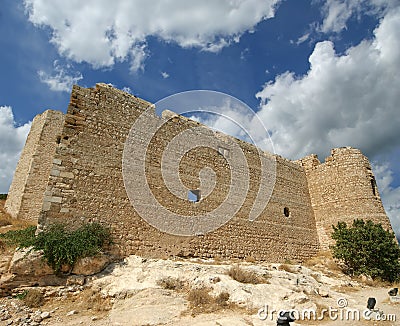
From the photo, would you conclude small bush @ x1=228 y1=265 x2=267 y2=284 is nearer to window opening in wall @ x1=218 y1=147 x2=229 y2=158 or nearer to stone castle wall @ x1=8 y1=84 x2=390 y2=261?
stone castle wall @ x1=8 y1=84 x2=390 y2=261

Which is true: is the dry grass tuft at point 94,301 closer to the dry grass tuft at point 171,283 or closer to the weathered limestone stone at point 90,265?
the weathered limestone stone at point 90,265

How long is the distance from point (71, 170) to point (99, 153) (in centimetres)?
102

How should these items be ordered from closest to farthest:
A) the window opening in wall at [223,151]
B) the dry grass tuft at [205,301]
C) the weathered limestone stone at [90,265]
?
the dry grass tuft at [205,301]
the weathered limestone stone at [90,265]
the window opening in wall at [223,151]

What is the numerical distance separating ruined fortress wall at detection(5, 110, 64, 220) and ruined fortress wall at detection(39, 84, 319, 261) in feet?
24.6

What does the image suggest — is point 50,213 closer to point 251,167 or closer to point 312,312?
point 312,312

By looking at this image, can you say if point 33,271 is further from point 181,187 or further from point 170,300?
point 181,187

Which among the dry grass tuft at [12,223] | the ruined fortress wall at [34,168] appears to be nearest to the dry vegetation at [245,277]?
the dry grass tuft at [12,223]

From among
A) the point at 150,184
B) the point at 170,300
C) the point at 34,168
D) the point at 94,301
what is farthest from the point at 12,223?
the point at 170,300

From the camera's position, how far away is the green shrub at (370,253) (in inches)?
468

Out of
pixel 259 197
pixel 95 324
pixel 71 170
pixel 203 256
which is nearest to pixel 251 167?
pixel 259 197

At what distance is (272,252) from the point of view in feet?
43.9

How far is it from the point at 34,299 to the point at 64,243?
4.21 ft

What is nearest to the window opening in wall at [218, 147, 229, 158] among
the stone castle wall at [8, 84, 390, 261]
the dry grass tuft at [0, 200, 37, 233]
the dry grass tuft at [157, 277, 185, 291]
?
the stone castle wall at [8, 84, 390, 261]

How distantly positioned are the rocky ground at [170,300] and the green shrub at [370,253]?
4462 millimetres
